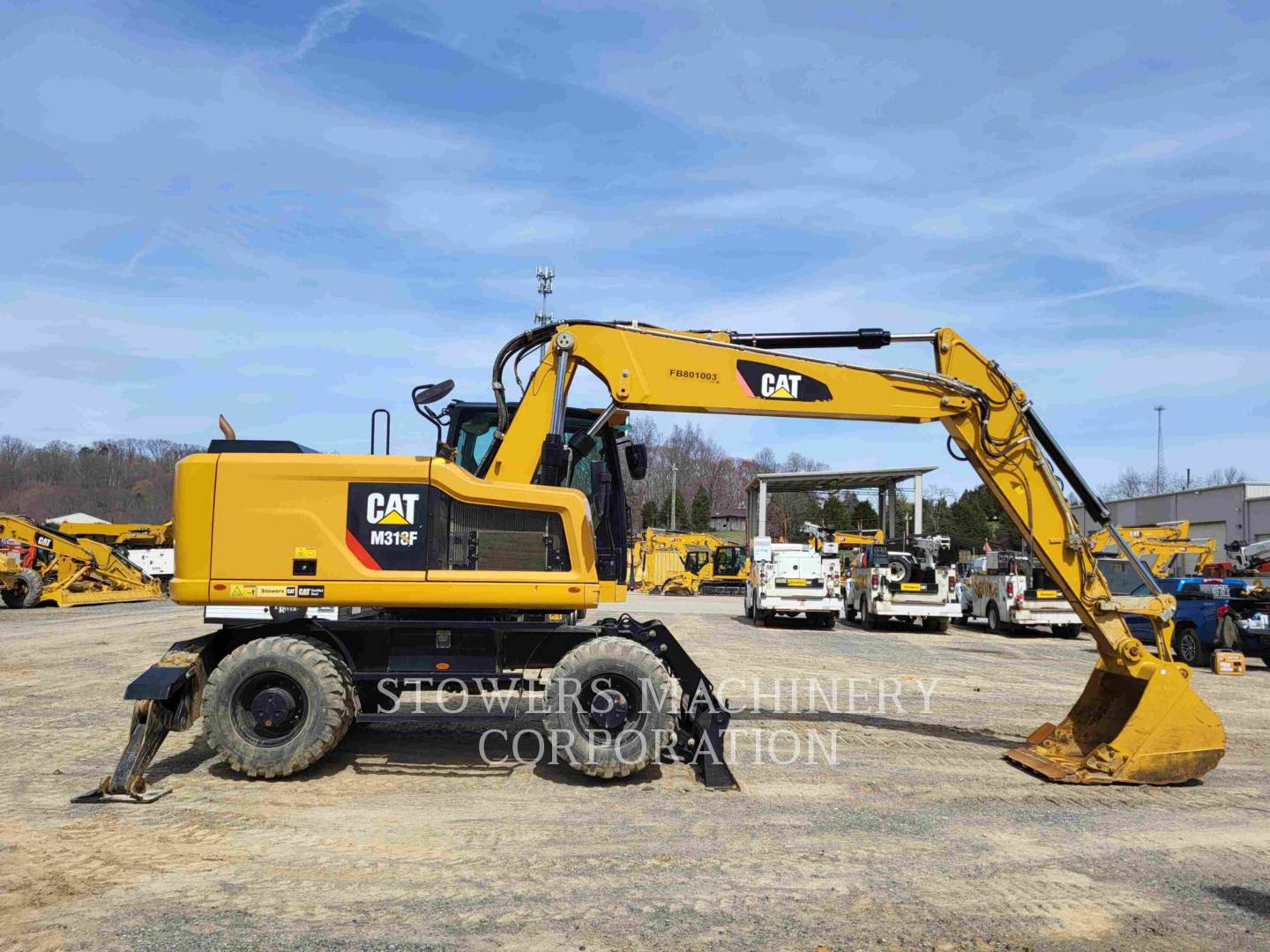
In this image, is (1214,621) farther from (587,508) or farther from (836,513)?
(836,513)

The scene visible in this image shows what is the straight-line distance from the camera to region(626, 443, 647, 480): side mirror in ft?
25.7

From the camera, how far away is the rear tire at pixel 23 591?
81.5 ft

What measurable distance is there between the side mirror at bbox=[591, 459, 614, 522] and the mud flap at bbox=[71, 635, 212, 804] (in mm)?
3152

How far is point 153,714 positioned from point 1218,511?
47.5 m

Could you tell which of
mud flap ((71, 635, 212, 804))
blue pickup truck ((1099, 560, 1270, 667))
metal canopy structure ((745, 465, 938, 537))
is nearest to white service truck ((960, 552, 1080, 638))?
blue pickup truck ((1099, 560, 1270, 667))

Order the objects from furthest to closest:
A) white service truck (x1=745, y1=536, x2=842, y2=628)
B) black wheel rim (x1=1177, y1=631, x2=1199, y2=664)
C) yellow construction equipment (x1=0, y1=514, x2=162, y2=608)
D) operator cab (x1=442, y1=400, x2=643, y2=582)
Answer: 1. yellow construction equipment (x1=0, y1=514, x2=162, y2=608)
2. white service truck (x1=745, y1=536, x2=842, y2=628)
3. black wheel rim (x1=1177, y1=631, x2=1199, y2=664)
4. operator cab (x1=442, y1=400, x2=643, y2=582)

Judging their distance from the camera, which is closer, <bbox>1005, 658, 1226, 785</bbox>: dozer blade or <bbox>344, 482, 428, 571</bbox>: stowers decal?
<bbox>344, 482, 428, 571</bbox>: stowers decal

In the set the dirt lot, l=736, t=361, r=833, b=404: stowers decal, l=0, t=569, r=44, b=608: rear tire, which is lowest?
the dirt lot

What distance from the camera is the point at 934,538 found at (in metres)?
23.6

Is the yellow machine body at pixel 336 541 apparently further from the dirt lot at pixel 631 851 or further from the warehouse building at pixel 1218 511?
the warehouse building at pixel 1218 511

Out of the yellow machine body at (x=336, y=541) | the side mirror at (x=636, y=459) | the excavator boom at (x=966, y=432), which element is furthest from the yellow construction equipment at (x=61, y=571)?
the side mirror at (x=636, y=459)

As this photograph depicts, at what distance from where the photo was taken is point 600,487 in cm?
780

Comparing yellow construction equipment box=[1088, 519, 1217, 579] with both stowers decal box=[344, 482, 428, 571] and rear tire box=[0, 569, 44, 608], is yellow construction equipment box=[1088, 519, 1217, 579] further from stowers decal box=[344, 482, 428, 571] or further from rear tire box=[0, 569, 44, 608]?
rear tire box=[0, 569, 44, 608]

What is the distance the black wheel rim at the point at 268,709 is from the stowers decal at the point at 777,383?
13.5ft
